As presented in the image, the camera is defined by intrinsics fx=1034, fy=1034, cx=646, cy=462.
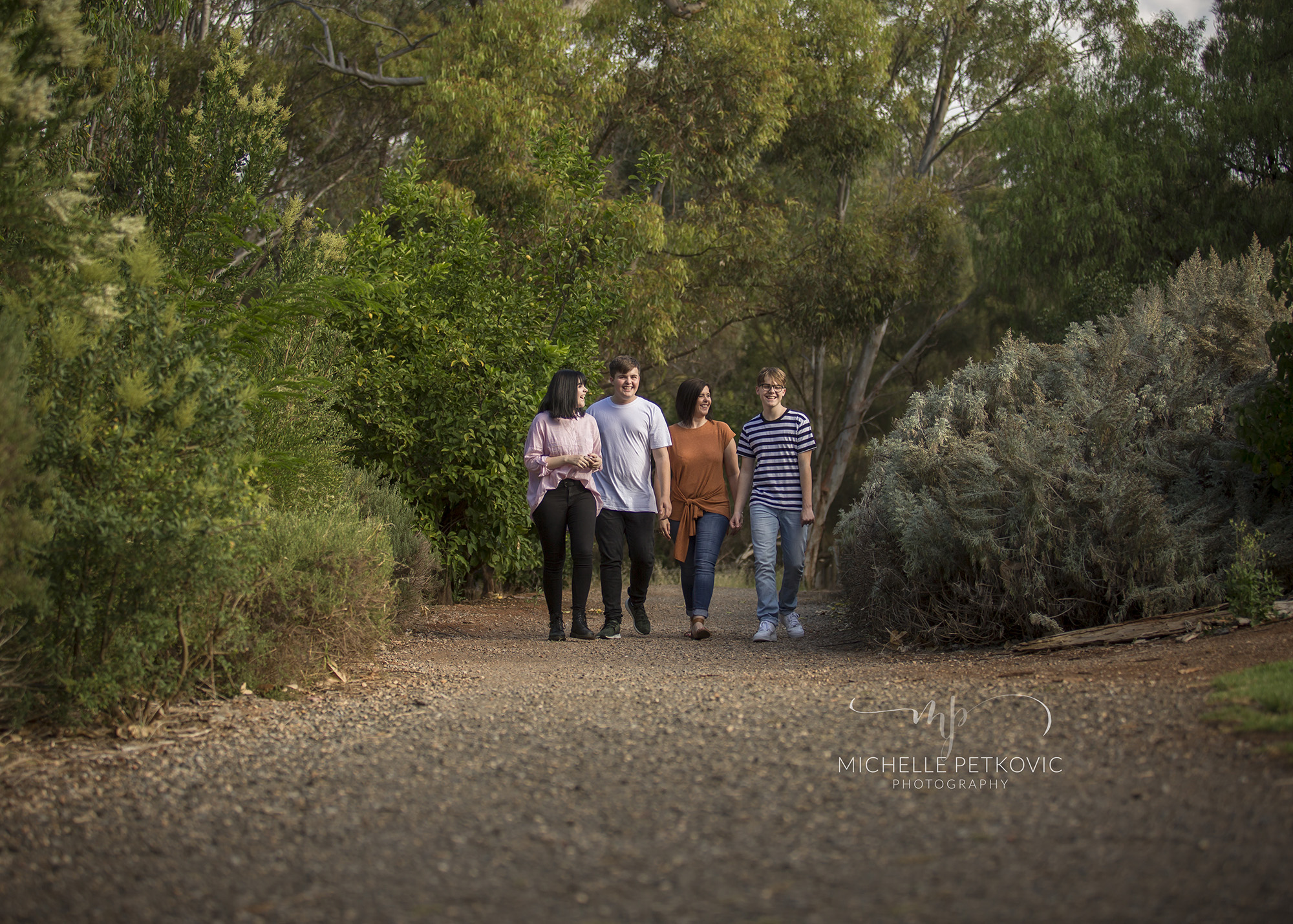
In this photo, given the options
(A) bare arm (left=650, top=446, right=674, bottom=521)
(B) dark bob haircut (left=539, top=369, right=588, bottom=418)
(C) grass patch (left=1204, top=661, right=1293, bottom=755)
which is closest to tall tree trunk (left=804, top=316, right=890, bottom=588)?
(A) bare arm (left=650, top=446, right=674, bottom=521)

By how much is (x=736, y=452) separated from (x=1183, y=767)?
4.47 metres

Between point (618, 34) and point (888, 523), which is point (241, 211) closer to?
point (888, 523)

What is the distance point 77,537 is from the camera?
377 cm

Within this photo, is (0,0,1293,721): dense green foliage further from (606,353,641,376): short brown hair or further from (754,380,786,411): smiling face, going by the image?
(606,353,641,376): short brown hair

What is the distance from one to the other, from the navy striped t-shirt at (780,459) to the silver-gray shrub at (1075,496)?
19.3 inches

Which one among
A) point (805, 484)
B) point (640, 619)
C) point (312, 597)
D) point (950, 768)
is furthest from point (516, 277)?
point (950, 768)

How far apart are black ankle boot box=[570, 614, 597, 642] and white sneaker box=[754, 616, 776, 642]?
3.66ft

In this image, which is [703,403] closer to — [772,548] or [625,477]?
[625,477]

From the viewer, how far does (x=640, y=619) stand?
24.2 feet

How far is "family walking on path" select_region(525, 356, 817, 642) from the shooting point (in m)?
6.69

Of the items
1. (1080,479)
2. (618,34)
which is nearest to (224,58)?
(1080,479)

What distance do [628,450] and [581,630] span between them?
1262mm

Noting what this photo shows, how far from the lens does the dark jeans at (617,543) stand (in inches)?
272

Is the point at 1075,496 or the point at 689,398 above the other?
the point at 689,398
